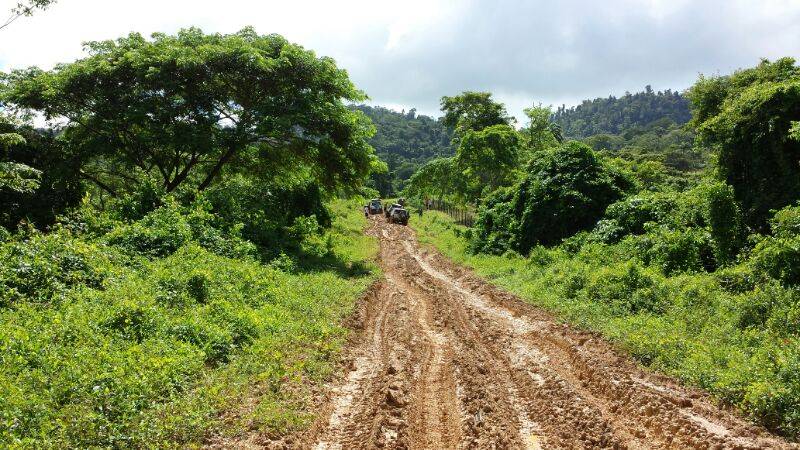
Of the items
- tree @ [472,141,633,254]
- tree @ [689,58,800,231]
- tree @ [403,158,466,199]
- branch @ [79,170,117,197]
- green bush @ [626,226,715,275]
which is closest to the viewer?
green bush @ [626,226,715,275]

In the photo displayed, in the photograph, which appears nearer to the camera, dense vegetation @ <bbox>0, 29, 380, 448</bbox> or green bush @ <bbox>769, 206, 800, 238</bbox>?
dense vegetation @ <bbox>0, 29, 380, 448</bbox>

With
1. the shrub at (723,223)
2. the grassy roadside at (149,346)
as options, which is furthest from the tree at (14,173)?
the shrub at (723,223)

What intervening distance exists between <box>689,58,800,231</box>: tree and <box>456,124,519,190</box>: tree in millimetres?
15415

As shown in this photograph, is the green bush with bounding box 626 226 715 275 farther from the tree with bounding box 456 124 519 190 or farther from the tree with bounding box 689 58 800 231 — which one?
the tree with bounding box 456 124 519 190

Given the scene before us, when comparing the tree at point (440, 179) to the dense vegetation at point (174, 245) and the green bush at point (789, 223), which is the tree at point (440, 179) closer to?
the dense vegetation at point (174, 245)

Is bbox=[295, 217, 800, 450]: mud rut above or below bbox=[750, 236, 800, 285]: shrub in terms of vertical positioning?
below

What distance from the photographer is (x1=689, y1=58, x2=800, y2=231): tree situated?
14273 mm

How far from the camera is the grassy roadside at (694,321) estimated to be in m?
6.63

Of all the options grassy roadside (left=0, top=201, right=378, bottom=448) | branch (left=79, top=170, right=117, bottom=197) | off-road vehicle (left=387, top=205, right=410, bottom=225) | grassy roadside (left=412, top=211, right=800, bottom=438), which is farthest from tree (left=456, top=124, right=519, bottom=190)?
grassy roadside (left=0, top=201, right=378, bottom=448)

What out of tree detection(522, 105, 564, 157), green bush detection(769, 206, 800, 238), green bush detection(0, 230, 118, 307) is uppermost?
tree detection(522, 105, 564, 157)

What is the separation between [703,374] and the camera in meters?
7.47

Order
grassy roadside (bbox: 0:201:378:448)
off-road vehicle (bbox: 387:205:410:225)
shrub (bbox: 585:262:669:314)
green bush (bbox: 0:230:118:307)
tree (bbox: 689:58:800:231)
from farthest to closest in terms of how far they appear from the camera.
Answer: off-road vehicle (bbox: 387:205:410:225), tree (bbox: 689:58:800:231), shrub (bbox: 585:262:669:314), green bush (bbox: 0:230:118:307), grassy roadside (bbox: 0:201:378:448)

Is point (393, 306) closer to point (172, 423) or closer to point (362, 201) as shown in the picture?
point (172, 423)

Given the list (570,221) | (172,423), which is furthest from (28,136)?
(570,221)
